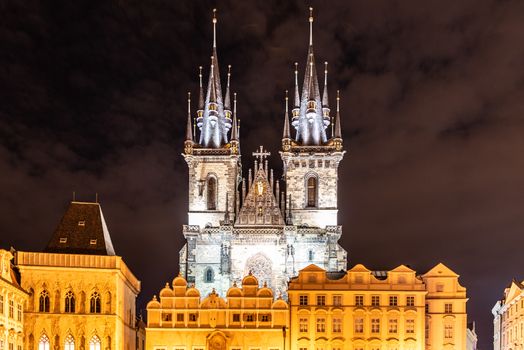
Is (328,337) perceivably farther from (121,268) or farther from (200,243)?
(200,243)

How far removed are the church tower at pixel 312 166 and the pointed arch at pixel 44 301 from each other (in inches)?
1339

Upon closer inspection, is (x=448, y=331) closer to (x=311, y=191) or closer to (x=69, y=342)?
(x=311, y=191)

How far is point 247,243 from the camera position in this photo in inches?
3324

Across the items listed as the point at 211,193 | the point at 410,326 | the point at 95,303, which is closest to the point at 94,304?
the point at 95,303

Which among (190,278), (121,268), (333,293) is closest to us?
(121,268)

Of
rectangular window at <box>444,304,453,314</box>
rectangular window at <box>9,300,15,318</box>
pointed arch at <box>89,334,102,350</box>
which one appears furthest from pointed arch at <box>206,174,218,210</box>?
rectangular window at <box>9,300,15,318</box>

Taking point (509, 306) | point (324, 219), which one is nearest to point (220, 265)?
Result: point (324, 219)

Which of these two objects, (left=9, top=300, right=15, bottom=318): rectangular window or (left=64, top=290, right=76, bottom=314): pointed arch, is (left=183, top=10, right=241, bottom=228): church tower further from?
(left=9, top=300, right=15, bottom=318): rectangular window

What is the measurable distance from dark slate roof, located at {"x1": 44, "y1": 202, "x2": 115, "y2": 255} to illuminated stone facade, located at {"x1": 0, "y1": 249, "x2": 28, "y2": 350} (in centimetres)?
519

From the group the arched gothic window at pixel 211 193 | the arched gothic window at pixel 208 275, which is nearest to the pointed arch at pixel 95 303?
the arched gothic window at pixel 208 275

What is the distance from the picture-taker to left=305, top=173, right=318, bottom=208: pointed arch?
8738 centimetres

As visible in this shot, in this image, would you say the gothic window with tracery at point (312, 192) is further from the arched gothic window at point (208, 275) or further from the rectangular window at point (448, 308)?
the rectangular window at point (448, 308)

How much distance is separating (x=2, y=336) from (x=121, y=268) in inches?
487

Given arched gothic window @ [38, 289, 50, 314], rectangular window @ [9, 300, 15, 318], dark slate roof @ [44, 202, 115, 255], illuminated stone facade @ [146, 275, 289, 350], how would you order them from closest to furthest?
rectangular window @ [9, 300, 15, 318] → arched gothic window @ [38, 289, 50, 314] → dark slate roof @ [44, 202, 115, 255] → illuminated stone facade @ [146, 275, 289, 350]
